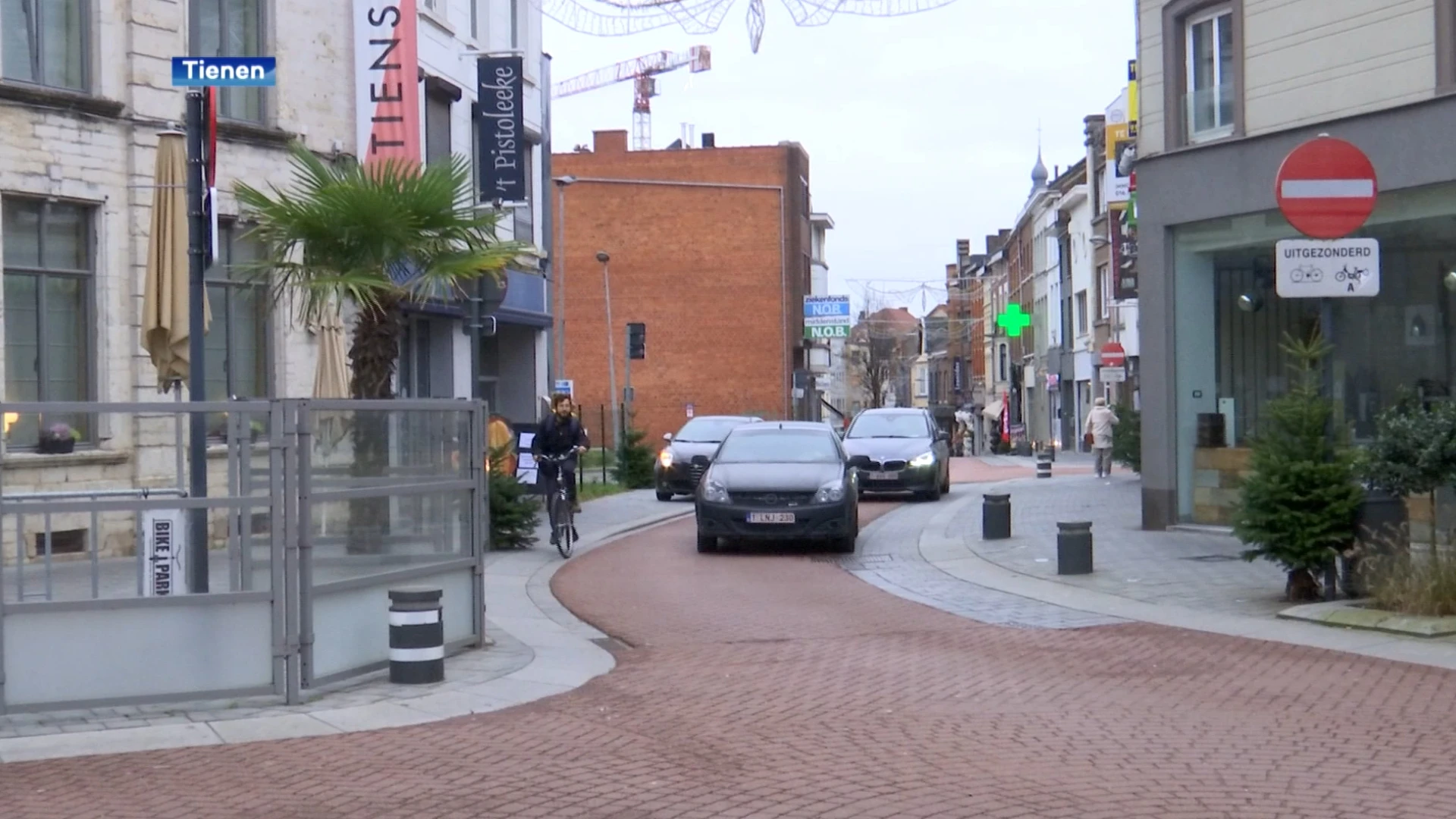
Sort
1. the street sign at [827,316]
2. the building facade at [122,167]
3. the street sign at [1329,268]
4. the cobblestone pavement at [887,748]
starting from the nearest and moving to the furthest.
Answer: the cobblestone pavement at [887,748]
the street sign at [1329,268]
the building facade at [122,167]
the street sign at [827,316]

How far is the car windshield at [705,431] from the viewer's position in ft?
90.6

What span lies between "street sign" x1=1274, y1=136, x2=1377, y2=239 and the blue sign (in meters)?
7.05

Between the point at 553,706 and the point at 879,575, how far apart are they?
7382mm

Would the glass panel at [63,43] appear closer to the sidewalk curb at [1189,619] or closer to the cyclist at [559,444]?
the cyclist at [559,444]

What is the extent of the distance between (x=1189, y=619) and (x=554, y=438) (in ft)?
26.6

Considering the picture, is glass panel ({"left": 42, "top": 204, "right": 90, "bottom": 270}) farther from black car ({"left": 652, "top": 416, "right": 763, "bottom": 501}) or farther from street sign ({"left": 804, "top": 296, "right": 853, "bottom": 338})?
street sign ({"left": 804, "top": 296, "right": 853, "bottom": 338})

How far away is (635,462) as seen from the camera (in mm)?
30781

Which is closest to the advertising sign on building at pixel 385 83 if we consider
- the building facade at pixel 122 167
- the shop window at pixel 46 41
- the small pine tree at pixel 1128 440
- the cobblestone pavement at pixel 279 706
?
the building facade at pixel 122 167

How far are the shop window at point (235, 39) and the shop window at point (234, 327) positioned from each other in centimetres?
141

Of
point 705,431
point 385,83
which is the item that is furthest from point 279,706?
point 705,431

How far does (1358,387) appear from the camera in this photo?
17234 millimetres

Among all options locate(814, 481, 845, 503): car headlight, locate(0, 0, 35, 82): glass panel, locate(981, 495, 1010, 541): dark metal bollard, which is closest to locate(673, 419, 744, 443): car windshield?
locate(981, 495, 1010, 541): dark metal bollard

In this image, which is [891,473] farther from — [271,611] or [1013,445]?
[1013,445]

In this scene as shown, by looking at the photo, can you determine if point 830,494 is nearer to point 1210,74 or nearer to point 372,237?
point 1210,74
